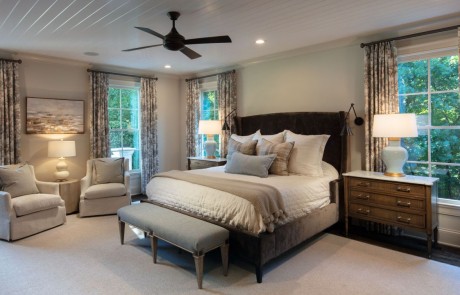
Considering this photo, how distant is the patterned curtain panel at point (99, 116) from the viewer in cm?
538

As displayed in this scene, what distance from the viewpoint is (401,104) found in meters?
3.83

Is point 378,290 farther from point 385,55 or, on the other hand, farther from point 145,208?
point 385,55

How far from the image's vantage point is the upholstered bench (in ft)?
8.16

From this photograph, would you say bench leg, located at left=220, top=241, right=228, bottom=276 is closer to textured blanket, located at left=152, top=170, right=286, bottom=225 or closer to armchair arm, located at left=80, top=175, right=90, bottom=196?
textured blanket, located at left=152, top=170, right=286, bottom=225

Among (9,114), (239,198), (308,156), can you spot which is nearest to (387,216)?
(308,156)

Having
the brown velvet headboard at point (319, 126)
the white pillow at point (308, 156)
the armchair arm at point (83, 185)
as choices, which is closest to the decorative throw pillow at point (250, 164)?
the white pillow at point (308, 156)

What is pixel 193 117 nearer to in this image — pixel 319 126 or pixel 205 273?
pixel 319 126

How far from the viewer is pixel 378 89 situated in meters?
3.78

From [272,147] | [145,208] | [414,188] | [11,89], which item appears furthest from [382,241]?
[11,89]

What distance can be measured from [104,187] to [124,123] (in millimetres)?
1820

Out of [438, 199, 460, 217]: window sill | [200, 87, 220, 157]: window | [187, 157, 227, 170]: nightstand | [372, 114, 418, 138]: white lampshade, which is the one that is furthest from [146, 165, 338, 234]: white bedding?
[200, 87, 220, 157]: window

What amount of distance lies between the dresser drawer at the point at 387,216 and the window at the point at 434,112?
779 mm

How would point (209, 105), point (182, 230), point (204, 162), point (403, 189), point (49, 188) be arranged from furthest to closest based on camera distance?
point (209, 105)
point (204, 162)
point (49, 188)
point (403, 189)
point (182, 230)

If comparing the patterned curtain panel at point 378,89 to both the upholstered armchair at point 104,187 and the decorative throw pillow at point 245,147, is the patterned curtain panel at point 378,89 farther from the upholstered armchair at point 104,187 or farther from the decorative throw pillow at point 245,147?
the upholstered armchair at point 104,187
